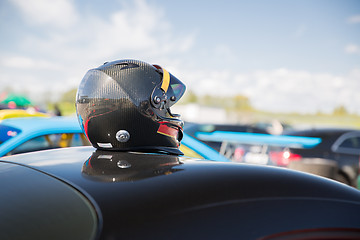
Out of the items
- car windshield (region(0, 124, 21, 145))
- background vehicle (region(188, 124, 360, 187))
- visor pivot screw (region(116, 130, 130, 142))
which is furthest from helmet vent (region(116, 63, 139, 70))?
background vehicle (region(188, 124, 360, 187))

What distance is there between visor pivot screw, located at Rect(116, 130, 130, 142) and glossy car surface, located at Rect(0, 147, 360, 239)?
50cm

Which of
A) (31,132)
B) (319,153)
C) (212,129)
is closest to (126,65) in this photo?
(31,132)

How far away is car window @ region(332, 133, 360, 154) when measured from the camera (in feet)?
21.5

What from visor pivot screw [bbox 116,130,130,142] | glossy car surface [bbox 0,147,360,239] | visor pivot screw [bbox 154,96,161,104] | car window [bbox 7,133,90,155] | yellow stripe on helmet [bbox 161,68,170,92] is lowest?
car window [bbox 7,133,90,155]

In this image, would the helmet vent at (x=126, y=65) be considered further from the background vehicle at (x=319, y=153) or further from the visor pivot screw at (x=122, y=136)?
the background vehicle at (x=319, y=153)

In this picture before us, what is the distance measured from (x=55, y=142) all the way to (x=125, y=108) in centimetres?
289

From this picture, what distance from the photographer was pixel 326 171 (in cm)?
578

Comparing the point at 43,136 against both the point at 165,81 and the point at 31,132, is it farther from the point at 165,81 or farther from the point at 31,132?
the point at 165,81

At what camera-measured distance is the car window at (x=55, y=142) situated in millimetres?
3826

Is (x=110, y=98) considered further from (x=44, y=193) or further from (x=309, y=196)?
(x=309, y=196)

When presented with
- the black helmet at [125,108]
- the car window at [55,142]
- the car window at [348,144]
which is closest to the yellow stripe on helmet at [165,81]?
the black helmet at [125,108]

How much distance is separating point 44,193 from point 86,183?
0.39ft

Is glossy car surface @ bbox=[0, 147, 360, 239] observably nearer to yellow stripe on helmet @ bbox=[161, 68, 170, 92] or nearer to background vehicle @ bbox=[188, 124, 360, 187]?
yellow stripe on helmet @ bbox=[161, 68, 170, 92]

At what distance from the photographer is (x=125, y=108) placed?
1685mm
